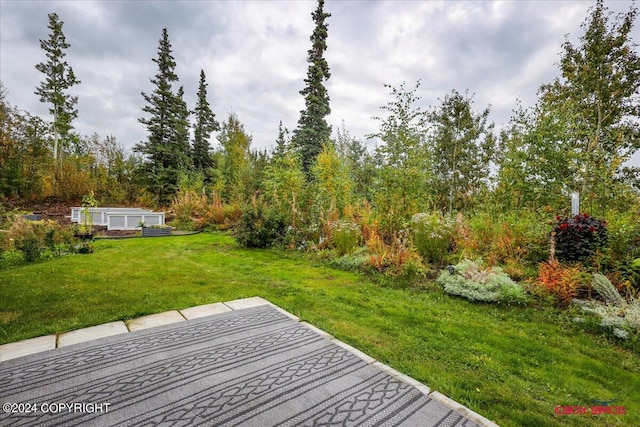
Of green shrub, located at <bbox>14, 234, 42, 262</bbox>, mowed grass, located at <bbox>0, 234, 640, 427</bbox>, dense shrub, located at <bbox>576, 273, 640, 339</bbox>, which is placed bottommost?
mowed grass, located at <bbox>0, 234, 640, 427</bbox>

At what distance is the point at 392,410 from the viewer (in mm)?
1409

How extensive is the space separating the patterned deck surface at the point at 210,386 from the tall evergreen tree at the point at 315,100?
11.5m

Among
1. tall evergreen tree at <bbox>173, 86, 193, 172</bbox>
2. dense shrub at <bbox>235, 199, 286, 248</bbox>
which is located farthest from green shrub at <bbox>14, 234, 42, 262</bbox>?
tall evergreen tree at <bbox>173, 86, 193, 172</bbox>

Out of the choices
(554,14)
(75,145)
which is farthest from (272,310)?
(75,145)

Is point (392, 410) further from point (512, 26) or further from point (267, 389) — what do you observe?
point (512, 26)

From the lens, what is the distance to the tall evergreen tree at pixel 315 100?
515 inches

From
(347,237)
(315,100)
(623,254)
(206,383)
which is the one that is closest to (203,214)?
(347,237)

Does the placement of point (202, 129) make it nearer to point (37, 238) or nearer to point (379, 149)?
point (37, 238)

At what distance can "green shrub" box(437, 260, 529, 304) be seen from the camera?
120 inches

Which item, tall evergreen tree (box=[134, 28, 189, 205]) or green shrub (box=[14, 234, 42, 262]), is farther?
tall evergreen tree (box=[134, 28, 189, 205])

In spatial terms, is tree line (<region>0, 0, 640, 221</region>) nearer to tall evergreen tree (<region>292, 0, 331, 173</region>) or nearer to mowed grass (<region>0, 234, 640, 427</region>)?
tall evergreen tree (<region>292, 0, 331, 173</region>)

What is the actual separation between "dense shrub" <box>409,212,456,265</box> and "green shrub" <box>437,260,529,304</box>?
718mm

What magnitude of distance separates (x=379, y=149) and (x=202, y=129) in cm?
1559

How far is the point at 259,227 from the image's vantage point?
20.7 feet
